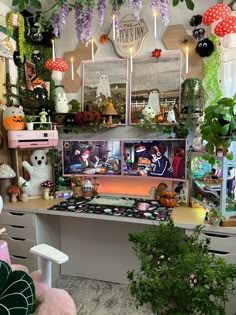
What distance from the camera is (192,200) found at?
198cm

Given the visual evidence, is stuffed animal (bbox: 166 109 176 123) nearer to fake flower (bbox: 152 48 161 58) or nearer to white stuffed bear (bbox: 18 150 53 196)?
fake flower (bbox: 152 48 161 58)

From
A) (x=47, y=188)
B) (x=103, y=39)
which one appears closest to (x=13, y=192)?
(x=47, y=188)

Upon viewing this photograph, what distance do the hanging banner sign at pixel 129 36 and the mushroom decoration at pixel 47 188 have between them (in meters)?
1.34

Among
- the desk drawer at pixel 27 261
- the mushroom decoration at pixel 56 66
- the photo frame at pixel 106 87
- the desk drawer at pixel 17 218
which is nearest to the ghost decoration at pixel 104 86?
the photo frame at pixel 106 87

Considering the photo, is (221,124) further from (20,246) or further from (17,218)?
(20,246)

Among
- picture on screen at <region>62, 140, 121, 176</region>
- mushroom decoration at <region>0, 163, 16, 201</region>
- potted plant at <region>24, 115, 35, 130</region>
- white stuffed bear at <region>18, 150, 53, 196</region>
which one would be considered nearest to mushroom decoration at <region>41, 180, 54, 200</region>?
white stuffed bear at <region>18, 150, 53, 196</region>

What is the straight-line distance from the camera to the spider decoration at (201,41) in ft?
6.42

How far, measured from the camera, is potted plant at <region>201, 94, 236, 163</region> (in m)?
1.25

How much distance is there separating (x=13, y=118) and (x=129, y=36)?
1.24 meters

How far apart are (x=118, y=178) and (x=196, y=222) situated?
2.97 feet

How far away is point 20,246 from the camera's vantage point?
6.66ft

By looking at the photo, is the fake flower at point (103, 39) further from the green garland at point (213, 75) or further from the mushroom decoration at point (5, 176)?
the mushroom decoration at point (5, 176)

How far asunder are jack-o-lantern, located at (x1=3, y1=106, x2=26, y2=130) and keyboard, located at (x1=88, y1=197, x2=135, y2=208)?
896 millimetres

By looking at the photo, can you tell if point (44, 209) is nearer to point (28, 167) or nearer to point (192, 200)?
point (28, 167)
